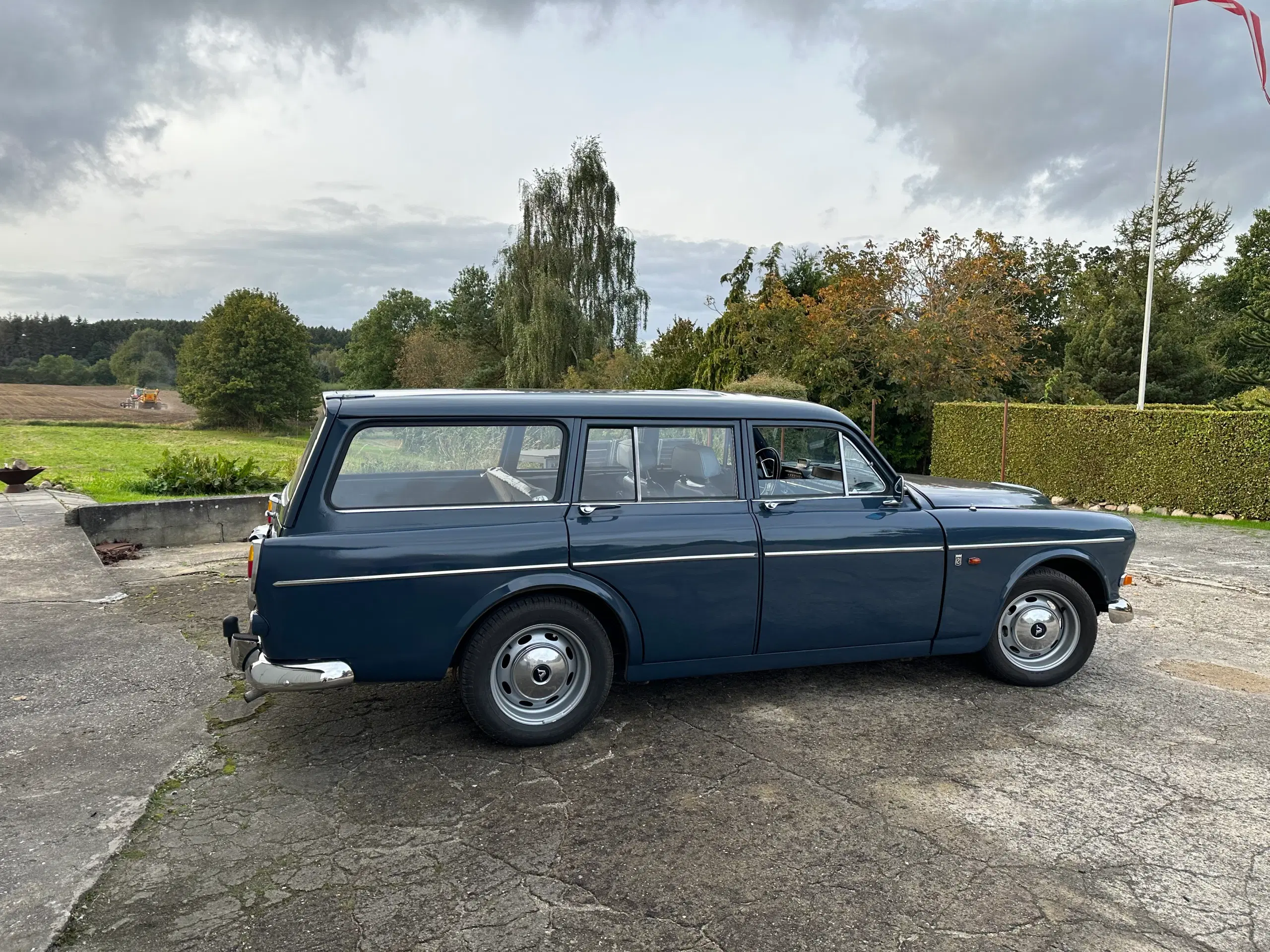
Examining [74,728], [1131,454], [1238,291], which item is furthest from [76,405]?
[1238,291]

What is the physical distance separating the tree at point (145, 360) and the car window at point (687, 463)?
56.9 meters

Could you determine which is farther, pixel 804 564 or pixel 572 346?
pixel 572 346

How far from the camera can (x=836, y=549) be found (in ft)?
14.9

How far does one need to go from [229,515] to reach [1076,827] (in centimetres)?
1007

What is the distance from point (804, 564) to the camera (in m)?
4.48

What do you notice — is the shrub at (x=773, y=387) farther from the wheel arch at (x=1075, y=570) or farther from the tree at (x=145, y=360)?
the tree at (x=145, y=360)

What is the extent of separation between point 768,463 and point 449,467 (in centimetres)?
175

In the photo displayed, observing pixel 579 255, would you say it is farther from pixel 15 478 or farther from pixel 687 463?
pixel 687 463

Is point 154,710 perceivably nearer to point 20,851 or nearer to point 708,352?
point 20,851

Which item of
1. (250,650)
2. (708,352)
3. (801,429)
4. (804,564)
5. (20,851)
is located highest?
(708,352)

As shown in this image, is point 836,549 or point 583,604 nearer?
point 583,604

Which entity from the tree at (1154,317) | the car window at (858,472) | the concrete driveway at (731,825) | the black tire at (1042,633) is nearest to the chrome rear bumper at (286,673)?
the concrete driveway at (731,825)

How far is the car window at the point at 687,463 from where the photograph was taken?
443 cm

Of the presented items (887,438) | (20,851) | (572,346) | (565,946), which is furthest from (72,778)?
(572,346)
